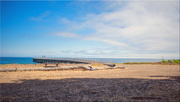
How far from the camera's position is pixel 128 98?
5484 mm

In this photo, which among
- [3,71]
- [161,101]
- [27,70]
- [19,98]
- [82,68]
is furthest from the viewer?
[82,68]

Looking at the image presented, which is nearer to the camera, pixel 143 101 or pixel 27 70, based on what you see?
pixel 143 101

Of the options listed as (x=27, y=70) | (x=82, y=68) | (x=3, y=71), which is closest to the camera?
(x=3, y=71)

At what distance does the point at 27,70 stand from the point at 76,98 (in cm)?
1069

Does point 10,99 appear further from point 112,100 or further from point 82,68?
point 82,68

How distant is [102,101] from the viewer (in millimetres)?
5066

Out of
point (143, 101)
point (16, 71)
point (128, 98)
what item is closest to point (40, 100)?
point (128, 98)

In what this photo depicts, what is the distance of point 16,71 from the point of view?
13445 millimetres

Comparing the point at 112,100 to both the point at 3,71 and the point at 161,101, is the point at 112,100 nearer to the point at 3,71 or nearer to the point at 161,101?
the point at 161,101

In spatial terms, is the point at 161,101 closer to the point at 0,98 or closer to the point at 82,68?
the point at 0,98

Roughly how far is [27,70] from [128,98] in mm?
12100

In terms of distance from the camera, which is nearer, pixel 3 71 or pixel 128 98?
pixel 128 98

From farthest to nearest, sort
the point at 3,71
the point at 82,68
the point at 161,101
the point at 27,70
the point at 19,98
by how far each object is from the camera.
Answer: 1. the point at 82,68
2. the point at 27,70
3. the point at 3,71
4. the point at 19,98
5. the point at 161,101

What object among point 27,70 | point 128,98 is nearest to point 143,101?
point 128,98
